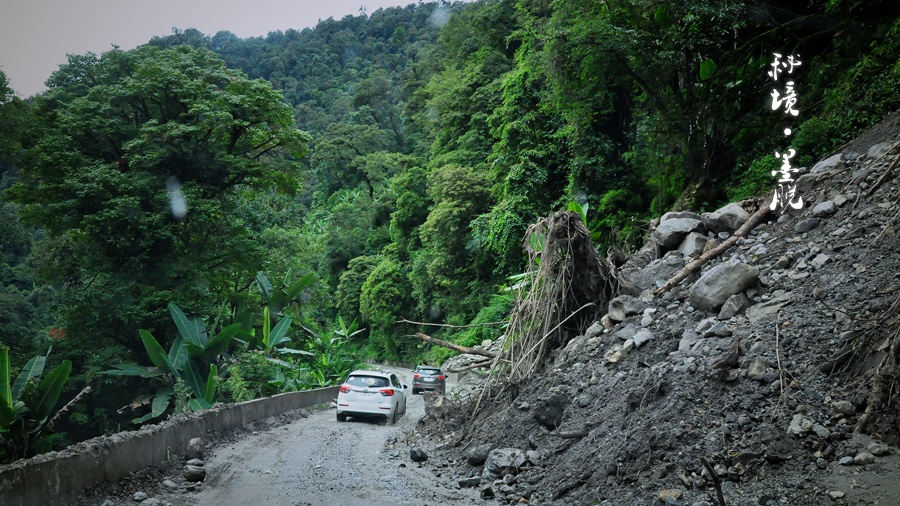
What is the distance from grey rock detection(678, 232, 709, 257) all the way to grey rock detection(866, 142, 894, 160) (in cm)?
288

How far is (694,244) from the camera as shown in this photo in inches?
474

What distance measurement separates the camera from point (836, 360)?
7.02m

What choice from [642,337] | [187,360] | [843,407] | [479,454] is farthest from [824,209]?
[187,360]

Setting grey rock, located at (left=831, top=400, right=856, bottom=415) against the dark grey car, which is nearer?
grey rock, located at (left=831, top=400, right=856, bottom=415)

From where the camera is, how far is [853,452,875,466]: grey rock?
584 cm

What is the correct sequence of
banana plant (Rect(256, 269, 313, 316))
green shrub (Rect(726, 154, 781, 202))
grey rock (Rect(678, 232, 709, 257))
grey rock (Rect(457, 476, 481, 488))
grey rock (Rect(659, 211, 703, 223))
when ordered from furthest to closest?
banana plant (Rect(256, 269, 313, 316)), green shrub (Rect(726, 154, 781, 202)), grey rock (Rect(659, 211, 703, 223)), grey rock (Rect(678, 232, 709, 257)), grey rock (Rect(457, 476, 481, 488))

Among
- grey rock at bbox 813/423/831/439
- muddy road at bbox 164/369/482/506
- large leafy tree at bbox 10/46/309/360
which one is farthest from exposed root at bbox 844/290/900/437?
large leafy tree at bbox 10/46/309/360

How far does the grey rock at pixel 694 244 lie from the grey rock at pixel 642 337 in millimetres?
2403

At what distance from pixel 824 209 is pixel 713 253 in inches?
70.7

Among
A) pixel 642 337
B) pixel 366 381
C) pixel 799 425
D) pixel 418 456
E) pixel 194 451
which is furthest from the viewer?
pixel 366 381

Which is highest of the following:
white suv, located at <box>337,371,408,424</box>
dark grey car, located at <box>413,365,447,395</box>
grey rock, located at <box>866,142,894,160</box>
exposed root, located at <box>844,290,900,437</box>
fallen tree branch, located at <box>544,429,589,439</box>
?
grey rock, located at <box>866,142,894,160</box>

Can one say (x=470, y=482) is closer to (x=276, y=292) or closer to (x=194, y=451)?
(x=194, y=451)

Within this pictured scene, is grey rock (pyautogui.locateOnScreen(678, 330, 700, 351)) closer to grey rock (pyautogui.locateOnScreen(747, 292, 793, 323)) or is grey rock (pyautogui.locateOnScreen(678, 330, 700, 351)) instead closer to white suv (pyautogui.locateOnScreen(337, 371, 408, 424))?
grey rock (pyautogui.locateOnScreen(747, 292, 793, 323))

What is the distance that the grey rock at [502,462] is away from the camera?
935 centimetres
